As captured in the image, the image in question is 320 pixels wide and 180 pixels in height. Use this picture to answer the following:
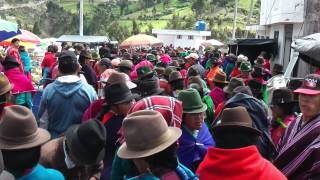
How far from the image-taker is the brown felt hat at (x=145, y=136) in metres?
2.80

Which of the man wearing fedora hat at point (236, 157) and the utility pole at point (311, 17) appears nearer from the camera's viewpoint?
the man wearing fedora hat at point (236, 157)

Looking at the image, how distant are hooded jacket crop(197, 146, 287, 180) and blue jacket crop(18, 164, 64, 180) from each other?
3.39 feet

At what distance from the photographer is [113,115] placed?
14.0 ft

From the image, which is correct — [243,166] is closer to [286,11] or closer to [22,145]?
[22,145]

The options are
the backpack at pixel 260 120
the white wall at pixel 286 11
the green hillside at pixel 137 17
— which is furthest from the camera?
the green hillside at pixel 137 17

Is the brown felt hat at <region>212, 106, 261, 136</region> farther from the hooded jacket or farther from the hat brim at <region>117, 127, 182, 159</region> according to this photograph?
the hat brim at <region>117, 127, 182, 159</region>

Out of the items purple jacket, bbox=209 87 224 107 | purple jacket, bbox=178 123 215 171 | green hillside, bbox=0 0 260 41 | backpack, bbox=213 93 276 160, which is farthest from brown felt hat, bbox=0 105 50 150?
green hillside, bbox=0 0 260 41

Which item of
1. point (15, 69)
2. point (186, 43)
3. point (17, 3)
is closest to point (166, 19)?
point (186, 43)

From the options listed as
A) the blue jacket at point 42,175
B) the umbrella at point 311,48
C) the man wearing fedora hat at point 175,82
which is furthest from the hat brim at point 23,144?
the umbrella at point 311,48

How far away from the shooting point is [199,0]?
93.8 meters

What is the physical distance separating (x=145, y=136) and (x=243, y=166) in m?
0.63

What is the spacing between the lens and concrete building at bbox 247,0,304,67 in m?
15.4

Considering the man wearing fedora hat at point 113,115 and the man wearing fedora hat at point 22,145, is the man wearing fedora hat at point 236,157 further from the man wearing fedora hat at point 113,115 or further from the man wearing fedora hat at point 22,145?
the man wearing fedora hat at point 113,115

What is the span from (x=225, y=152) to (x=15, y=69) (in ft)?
18.7
